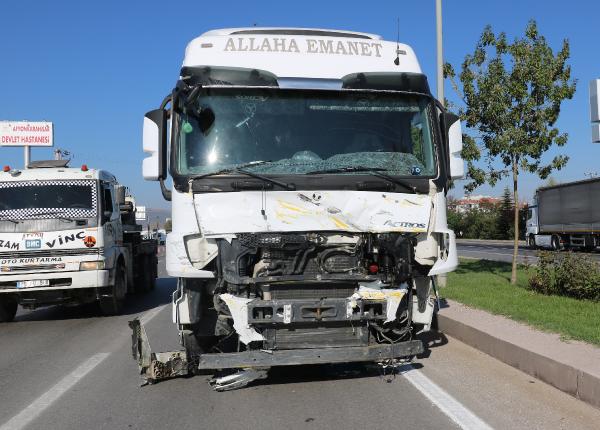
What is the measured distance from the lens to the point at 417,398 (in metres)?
5.43

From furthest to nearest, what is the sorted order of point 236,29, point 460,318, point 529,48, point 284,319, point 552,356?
point 529,48, point 460,318, point 236,29, point 552,356, point 284,319

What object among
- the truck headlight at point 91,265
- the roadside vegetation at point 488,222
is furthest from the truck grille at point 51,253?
the roadside vegetation at point 488,222

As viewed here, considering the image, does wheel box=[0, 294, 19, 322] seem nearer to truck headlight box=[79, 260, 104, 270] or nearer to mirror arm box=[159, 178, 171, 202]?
truck headlight box=[79, 260, 104, 270]

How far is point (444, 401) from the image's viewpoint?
5297 millimetres

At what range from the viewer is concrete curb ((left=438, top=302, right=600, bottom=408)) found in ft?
16.9

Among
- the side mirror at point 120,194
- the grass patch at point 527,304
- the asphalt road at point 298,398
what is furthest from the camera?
the side mirror at point 120,194

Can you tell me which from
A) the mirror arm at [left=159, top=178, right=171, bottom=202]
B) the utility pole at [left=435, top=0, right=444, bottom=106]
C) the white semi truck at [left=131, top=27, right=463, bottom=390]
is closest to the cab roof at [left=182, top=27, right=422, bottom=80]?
the white semi truck at [left=131, top=27, right=463, bottom=390]

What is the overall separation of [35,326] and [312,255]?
7406 millimetres

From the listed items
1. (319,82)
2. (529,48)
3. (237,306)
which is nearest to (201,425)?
(237,306)

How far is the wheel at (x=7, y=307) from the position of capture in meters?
10.8

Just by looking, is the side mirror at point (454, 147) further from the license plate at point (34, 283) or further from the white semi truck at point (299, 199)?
the license plate at point (34, 283)

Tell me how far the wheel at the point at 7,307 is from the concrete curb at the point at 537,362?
7791 millimetres

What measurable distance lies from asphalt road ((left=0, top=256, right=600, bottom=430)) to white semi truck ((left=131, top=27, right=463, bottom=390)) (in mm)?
379

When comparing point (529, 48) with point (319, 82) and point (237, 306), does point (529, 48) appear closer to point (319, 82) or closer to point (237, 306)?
point (319, 82)
